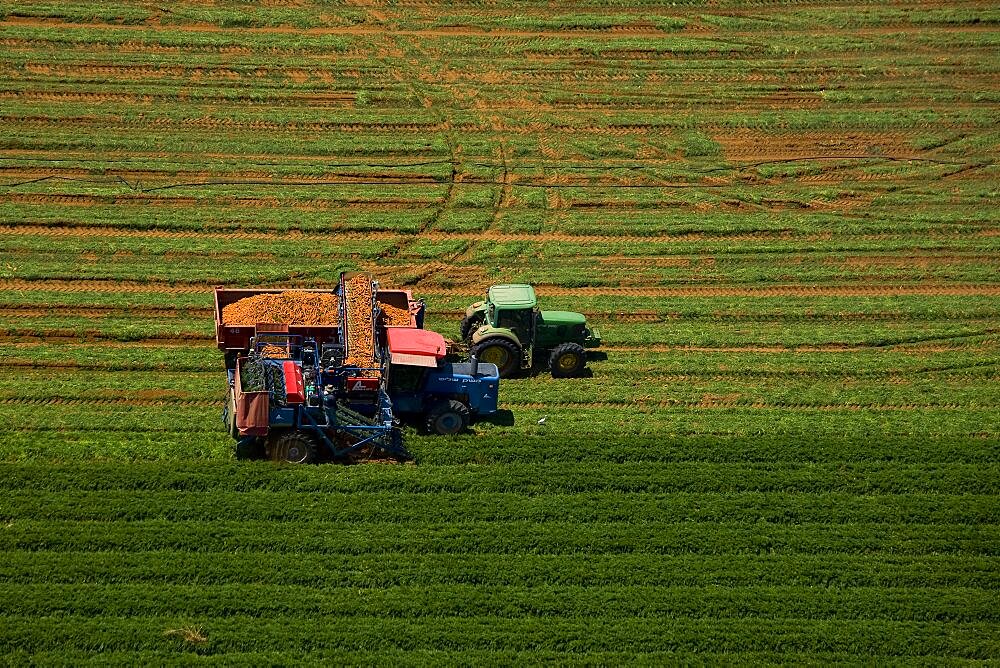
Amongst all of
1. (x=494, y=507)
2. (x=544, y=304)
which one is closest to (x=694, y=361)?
(x=544, y=304)

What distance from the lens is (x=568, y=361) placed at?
28.4m

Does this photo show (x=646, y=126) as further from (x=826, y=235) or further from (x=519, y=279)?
(x=519, y=279)

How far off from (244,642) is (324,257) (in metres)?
15.5

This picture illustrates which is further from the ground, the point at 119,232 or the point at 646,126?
the point at 646,126

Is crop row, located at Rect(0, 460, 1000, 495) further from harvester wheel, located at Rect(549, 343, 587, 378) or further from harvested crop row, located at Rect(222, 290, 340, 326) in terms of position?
harvested crop row, located at Rect(222, 290, 340, 326)

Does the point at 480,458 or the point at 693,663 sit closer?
the point at 693,663

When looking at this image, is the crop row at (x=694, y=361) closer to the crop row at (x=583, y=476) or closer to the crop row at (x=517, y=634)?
the crop row at (x=583, y=476)

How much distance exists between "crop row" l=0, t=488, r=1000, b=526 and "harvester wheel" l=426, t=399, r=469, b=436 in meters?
2.12

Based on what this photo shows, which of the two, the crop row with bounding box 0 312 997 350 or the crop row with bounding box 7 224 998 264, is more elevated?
the crop row with bounding box 7 224 998 264

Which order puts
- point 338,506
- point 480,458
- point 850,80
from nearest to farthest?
point 338,506 → point 480,458 → point 850,80

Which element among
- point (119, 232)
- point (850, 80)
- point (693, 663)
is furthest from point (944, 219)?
point (119, 232)

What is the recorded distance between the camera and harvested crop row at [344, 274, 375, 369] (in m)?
25.3

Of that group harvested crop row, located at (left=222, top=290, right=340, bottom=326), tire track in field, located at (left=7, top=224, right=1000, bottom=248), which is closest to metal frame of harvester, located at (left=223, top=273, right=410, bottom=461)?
harvested crop row, located at (left=222, top=290, right=340, bottom=326)

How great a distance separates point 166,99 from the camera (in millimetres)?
40594
